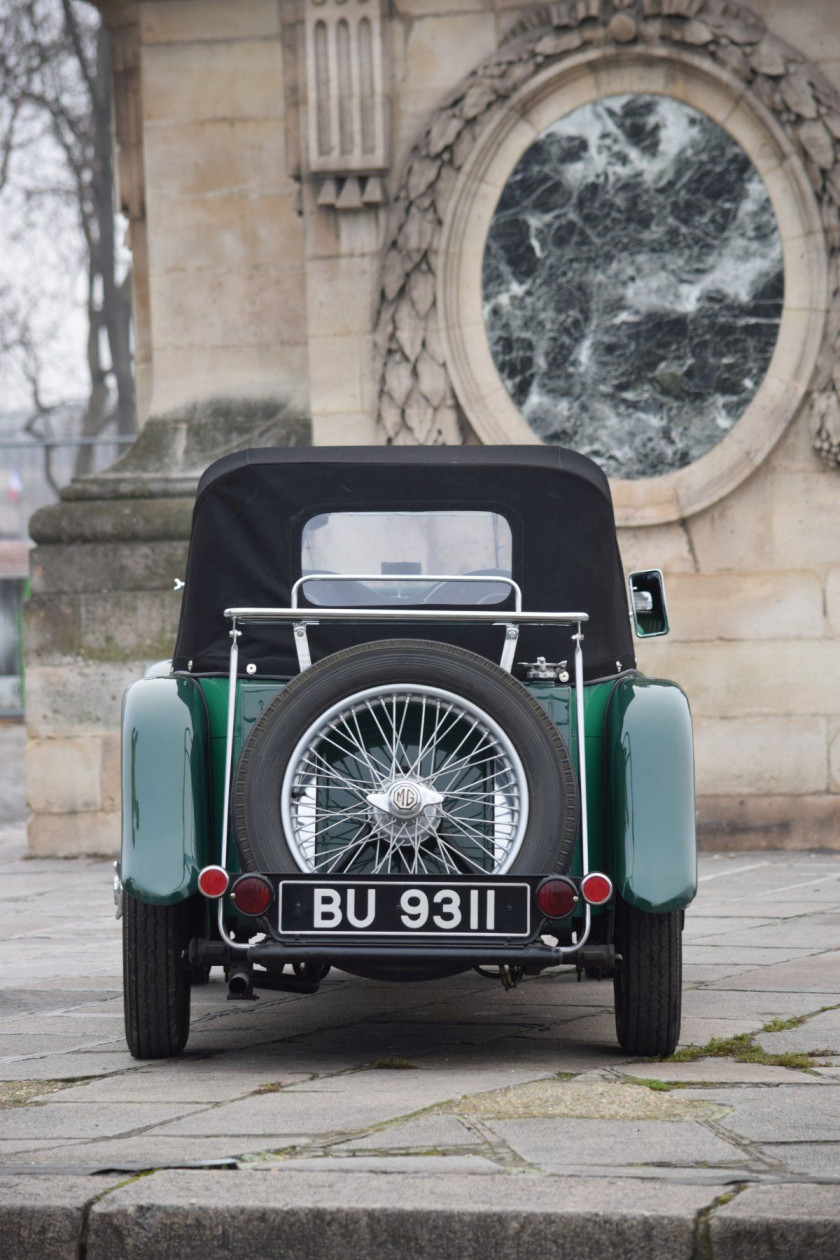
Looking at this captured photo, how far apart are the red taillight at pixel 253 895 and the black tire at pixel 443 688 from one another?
6 cm

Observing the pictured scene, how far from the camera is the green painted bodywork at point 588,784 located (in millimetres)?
4664

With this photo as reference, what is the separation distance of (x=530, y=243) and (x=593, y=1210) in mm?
8145

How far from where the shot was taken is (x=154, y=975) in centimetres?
478

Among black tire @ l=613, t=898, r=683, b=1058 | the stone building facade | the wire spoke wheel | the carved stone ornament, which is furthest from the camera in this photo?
the stone building facade

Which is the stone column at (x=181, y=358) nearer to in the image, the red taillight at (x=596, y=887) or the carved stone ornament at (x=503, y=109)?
the carved stone ornament at (x=503, y=109)

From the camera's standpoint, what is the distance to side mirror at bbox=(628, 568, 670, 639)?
6.13 metres

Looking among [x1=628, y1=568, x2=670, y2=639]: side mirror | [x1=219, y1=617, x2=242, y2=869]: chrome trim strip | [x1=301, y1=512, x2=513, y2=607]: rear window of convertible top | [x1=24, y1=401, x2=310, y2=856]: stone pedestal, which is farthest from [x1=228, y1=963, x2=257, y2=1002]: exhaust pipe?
[x1=24, y1=401, x2=310, y2=856]: stone pedestal

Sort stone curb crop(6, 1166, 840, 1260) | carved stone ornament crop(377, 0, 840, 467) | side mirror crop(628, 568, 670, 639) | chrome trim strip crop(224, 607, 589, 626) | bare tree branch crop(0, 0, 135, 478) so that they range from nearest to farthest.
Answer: stone curb crop(6, 1166, 840, 1260) → chrome trim strip crop(224, 607, 589, 626) → side mirror crop(628, 568, 670, 639) → carved stone ornament crop(377, 0, 840, 467) → bare tree branch crop(0, 0, 135, 478)

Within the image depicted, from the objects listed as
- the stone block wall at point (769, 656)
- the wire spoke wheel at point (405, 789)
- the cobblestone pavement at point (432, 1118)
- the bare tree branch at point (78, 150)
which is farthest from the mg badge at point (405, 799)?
the bare tree branch at point (78, 150)

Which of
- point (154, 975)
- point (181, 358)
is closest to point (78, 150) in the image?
point (181, 358)

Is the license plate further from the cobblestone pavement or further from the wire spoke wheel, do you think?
the cobblestone pavement

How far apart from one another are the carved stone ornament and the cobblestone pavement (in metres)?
4.62

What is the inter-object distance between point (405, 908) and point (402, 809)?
25cm

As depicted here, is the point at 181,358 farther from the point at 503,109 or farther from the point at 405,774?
the point at 405,774
